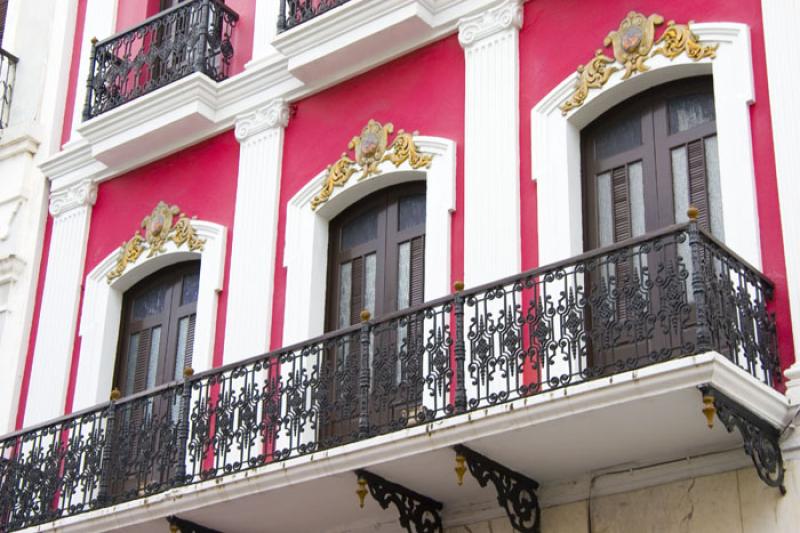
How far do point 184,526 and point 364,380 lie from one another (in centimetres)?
226

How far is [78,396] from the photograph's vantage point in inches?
655

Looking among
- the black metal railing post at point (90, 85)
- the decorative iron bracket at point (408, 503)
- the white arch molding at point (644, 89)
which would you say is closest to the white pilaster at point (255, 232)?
the black metal railing post at point (90, 85)

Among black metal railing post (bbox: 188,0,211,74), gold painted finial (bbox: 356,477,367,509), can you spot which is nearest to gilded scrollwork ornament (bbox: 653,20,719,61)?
gold painted finial (bbox: 356,477,367,509)

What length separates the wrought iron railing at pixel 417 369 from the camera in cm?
1155

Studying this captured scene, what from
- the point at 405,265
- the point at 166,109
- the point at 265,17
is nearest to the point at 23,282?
the point at 166,109

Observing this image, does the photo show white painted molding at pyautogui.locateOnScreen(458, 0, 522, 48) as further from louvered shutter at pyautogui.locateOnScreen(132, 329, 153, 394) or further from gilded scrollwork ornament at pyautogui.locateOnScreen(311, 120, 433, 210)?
louvered shutter at pyautogui.locateOnScreen(132, 329, 153, 394)

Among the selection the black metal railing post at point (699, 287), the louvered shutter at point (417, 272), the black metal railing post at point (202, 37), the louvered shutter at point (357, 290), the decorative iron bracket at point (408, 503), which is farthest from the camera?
the black metal railing post at point (202, 37)

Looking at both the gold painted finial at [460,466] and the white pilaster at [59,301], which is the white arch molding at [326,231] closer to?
the gold painted finial at [460,466]

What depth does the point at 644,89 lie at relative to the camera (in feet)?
45.0

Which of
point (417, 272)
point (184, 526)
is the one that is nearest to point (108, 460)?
point (184, 526)

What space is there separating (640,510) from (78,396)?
22.8 ft

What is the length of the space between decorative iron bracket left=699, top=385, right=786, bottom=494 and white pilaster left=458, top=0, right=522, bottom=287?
9.60 ft

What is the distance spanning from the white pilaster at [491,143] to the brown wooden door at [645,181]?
A: 671mm

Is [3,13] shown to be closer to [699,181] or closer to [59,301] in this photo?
[59,301]
